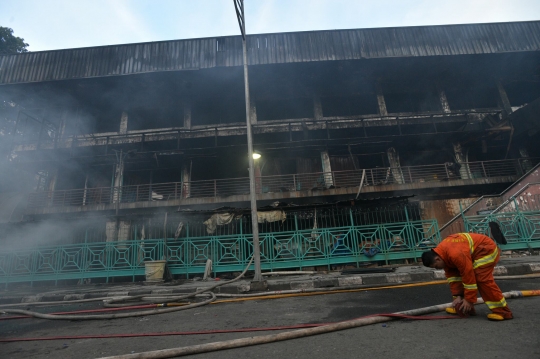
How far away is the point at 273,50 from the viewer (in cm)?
1636

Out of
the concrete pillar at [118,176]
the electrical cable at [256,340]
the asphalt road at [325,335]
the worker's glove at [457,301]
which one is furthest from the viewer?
the concrete pillar at [118,176]

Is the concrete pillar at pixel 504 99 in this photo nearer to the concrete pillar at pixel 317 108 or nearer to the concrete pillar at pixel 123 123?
the concrete pillar at pixel 317 108

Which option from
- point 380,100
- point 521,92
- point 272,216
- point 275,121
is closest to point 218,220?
point 272,216

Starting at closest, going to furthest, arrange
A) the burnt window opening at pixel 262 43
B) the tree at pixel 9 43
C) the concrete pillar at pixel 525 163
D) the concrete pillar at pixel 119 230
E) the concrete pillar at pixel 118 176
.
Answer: the concrete pillar at pixel 119 230 → the concrete pillar at pixel 118 176 → the concrete pillar at pixel 525 163 → the burnt window opening at pixel 262 43 → the tree at pixel 9 43

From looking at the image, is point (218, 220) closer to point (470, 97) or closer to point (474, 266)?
point (474, 266)

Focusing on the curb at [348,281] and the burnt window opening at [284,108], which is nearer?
the curb at [348,281]

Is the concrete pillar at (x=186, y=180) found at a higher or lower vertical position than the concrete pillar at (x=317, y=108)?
lower

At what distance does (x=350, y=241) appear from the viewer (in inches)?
383

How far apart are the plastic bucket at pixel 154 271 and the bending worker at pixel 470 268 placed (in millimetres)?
8444

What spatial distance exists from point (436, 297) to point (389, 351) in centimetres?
266

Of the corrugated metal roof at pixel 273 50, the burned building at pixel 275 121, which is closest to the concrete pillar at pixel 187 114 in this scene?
the burned building at pixel 275 121

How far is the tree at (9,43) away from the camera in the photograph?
20.6 meters

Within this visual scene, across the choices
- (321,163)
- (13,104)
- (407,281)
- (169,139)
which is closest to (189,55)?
(169,139)

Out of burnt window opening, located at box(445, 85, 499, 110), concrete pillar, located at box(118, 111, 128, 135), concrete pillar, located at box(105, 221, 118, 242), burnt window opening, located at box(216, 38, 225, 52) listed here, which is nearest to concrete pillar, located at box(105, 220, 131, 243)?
concrete pillar, located at box(105, 221, 118, 242)
